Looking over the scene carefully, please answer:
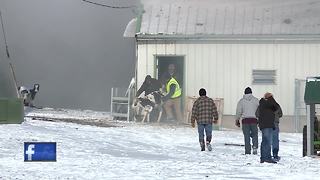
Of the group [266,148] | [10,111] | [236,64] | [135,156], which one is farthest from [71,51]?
[266,148]

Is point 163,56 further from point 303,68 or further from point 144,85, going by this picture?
point 303,68

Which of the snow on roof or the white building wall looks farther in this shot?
the snow on roof

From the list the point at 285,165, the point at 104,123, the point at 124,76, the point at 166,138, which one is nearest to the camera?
the point at 285,165

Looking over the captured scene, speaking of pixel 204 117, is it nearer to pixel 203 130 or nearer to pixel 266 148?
pixel 203 130

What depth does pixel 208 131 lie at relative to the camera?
18500mm

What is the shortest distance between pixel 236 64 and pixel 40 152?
15228 millimetres

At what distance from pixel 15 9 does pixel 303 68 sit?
16.4 meters

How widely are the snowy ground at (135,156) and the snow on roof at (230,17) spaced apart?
537 cm

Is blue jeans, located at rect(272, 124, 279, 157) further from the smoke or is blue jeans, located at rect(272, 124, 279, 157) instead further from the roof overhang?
the smoke

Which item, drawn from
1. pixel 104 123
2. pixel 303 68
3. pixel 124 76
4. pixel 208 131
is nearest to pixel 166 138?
pixel 208 131

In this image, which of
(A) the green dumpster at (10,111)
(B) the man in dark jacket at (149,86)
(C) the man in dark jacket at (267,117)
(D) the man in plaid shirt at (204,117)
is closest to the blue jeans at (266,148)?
(C) the man in dark jacket at (267,117)

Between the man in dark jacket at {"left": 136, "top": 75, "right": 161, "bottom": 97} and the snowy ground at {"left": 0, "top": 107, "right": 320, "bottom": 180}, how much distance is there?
4.19 metres

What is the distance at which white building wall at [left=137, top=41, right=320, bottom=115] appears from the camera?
89.5ft

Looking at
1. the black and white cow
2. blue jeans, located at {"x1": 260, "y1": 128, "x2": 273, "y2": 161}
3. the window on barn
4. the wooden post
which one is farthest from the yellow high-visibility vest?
blue jeans, located at {"x1": 260, "y1": 128, "x2": 273, "y2": 161}
